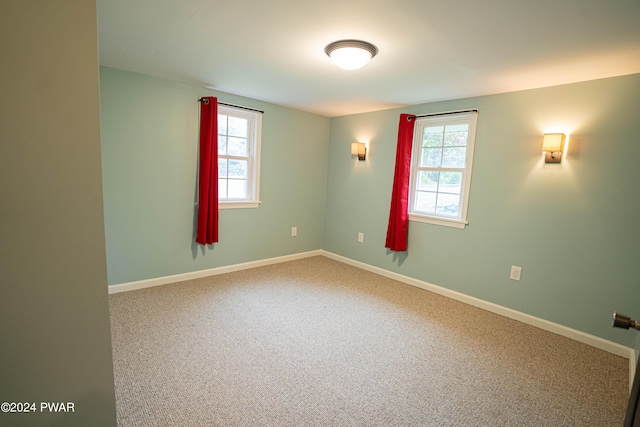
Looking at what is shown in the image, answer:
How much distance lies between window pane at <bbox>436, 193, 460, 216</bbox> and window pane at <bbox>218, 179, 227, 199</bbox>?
2.69m

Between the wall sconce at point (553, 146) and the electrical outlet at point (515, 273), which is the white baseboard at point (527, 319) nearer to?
the electrical outlet at point (515, 273)

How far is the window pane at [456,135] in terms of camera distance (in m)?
3.43

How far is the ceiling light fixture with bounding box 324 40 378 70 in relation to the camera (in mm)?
2111

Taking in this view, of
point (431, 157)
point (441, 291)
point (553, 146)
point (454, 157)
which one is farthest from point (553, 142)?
point (441, 291)

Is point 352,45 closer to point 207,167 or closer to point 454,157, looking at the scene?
point 454,157

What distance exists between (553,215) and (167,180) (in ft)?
13.0

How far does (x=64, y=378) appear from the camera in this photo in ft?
3.19

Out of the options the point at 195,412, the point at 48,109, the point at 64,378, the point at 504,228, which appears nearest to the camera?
the point at 48,109

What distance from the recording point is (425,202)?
381cm

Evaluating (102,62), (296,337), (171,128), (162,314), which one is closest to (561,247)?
(296,337)

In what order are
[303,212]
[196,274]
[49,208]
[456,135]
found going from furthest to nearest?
→ [303,212] < [196,274] < [456,135] < [49,208]

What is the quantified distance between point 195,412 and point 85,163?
4.79 ft

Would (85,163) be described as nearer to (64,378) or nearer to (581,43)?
(64,378)

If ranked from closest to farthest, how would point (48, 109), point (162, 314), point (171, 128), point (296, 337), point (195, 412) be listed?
point (48, 109), point (195, 412), point (296, 337), point (162, 314), point (171, 128)
